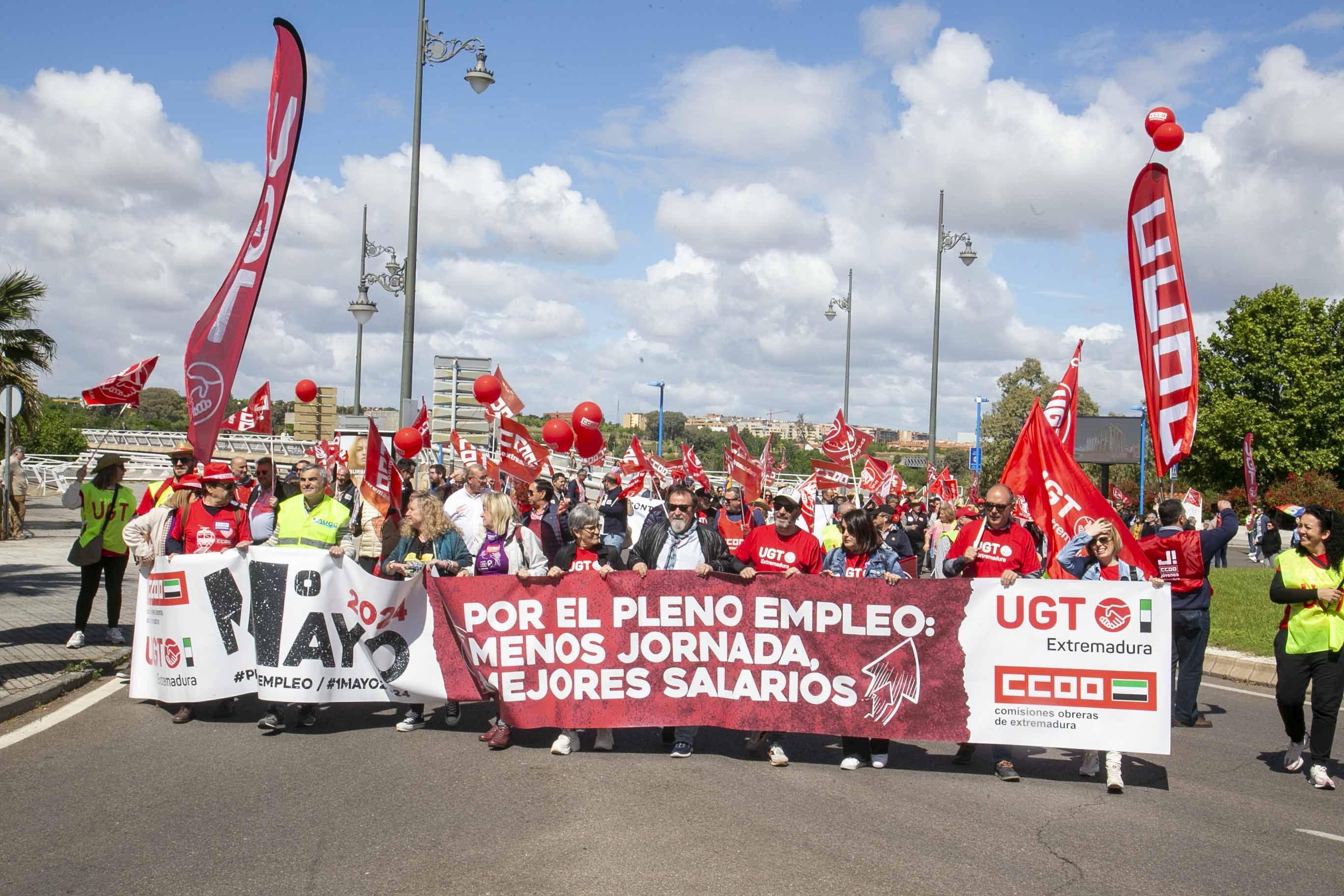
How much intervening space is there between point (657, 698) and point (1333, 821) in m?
3.97

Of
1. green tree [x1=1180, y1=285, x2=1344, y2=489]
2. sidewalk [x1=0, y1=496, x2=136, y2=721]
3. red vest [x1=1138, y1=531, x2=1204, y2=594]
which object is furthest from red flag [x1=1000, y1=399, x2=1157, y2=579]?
green tree [x1=1180, y1=285, x2=1344, y2=489]

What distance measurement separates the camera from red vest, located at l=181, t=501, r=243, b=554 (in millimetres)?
8578

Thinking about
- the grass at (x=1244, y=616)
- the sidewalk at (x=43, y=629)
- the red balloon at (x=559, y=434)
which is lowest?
the sidewalk at (x=43, y=629)

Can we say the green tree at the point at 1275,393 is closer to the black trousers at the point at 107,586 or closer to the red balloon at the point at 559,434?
the red balloon at the point at 559,434

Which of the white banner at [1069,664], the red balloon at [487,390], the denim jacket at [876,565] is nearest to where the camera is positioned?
the white banner at [1069,664]

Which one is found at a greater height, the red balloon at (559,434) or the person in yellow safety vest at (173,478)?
the red balloon at (559,434)

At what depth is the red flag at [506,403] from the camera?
18.1 metres

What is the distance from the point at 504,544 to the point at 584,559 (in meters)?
0.60

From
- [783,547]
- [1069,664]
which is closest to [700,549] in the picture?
[783,547]

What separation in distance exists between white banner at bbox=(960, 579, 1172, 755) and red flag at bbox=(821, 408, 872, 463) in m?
15.5

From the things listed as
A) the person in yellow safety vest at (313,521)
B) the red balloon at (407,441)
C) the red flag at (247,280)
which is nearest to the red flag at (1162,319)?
the person in yellow safety vest at (313,521)

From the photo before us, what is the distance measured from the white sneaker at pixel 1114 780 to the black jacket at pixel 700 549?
260 centimetres

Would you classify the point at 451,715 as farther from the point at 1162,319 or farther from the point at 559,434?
the point at 559,434

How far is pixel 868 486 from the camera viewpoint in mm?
22875
